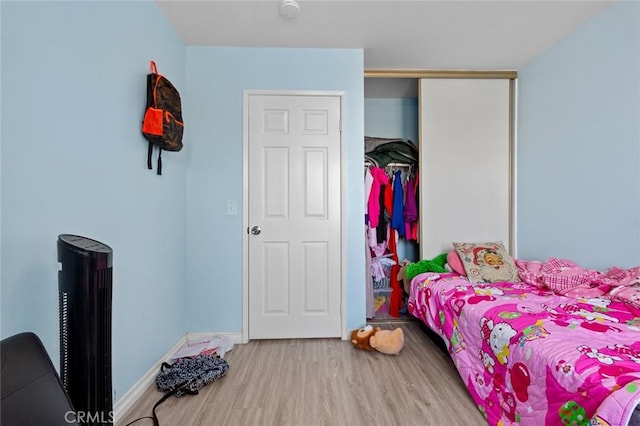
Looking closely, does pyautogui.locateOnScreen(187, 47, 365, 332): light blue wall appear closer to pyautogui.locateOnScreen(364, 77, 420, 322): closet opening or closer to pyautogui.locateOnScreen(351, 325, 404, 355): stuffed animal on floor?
pyautogui.locateOnScreen(364, 77, 420, 322): closet opening

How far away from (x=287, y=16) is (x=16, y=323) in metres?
2.15

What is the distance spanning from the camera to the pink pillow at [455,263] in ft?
7.96

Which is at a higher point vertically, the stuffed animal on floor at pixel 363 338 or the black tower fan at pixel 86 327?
the black tower fan at pixel 86 327

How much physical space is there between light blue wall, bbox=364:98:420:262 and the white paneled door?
3.67ft

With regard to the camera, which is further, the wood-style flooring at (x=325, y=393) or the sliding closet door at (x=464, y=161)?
the sliding closet door at (x=464, y=161)

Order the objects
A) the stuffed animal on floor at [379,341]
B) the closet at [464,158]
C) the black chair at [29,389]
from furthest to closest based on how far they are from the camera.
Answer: the closet at [464,158], the stuffed animal on floor at [379,341], the black chair at [29,389]

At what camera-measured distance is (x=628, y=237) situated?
188cm

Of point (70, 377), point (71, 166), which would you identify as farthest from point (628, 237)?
point (71, 166)

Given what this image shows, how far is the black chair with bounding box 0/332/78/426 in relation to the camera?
28.2 inches

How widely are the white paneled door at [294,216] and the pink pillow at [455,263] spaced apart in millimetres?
977

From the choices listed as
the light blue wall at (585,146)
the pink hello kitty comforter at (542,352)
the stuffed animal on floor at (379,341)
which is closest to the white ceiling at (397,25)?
the light blue wall at (585,146)

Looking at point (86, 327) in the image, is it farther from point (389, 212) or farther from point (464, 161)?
point (464, 161)

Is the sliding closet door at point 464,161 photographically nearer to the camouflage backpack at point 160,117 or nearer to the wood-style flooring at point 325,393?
the wood-style flooring at point 325,393

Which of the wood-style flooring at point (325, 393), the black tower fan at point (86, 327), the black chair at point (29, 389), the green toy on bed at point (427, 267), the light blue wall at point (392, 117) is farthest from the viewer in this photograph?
the light blue wall at point (392, 117)
